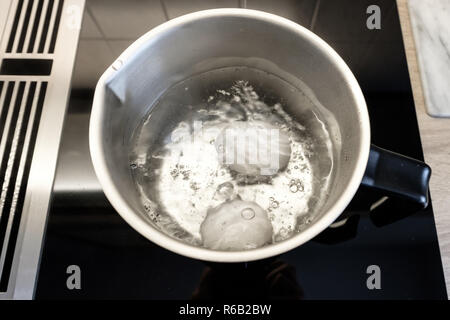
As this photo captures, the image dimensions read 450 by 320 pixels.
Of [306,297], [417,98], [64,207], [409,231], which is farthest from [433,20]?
[64,207]

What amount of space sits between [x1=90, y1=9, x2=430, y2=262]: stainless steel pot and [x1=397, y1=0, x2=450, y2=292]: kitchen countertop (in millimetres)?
153

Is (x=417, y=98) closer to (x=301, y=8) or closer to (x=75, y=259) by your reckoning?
(x=301, y=8)

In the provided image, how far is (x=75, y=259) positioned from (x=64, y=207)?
0.07 metres

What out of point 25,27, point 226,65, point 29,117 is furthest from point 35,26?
point 226,65

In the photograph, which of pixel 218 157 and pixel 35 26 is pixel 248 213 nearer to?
pixel 218 157

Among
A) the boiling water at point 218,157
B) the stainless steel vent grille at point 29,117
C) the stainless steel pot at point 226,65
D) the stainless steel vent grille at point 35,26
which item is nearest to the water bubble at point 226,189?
the boiling water at point 218,157

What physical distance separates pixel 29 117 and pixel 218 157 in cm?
29

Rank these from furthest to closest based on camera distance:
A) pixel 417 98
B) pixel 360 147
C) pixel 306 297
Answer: pixel 417 98, pixel 306 297, pixel 360 147

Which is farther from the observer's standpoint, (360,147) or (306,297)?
(306,297)

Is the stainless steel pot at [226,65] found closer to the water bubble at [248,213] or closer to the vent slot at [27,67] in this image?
the water bubble at [248,213]

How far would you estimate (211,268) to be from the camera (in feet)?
1.42

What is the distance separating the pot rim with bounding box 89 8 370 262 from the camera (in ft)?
0.93

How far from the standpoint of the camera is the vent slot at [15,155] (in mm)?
450

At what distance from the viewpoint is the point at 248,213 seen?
399 mm
